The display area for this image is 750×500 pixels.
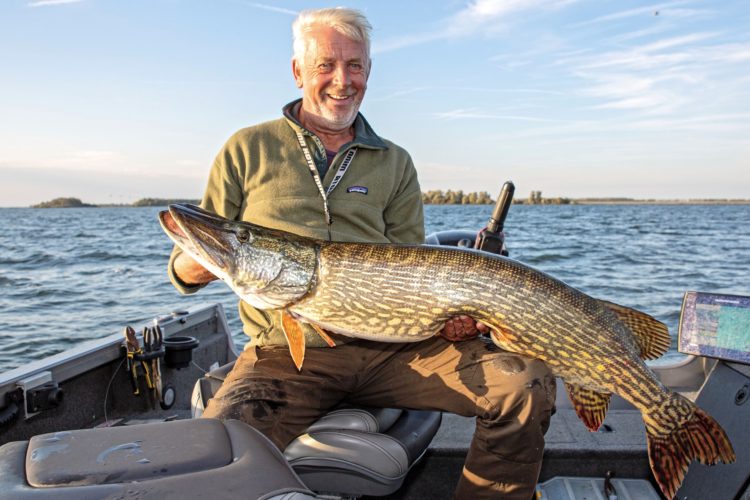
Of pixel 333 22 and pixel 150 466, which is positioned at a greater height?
pixel 333 22

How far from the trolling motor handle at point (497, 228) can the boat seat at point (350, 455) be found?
5.10 feet

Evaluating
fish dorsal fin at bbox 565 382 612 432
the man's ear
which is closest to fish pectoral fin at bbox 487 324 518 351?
fish dorsal fin at bbox 565 382 612 432

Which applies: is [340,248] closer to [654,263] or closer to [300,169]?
[300,169]

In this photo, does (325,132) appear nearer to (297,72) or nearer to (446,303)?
(297,72)

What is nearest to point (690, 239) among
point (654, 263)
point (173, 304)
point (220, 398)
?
point (654, 263)

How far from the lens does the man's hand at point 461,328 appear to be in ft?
8.34

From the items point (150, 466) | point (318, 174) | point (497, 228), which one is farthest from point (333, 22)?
point (150, 466)

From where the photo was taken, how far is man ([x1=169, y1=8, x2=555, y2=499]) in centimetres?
241

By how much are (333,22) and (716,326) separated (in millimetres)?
2658

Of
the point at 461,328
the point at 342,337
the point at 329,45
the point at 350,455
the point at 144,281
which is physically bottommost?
the point at 144,281

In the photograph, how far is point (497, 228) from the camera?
3.73 metres

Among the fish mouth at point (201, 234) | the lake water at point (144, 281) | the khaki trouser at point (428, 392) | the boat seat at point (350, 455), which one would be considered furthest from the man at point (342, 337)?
the lake water at point (144, 281)

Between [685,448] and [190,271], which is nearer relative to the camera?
[685,448]

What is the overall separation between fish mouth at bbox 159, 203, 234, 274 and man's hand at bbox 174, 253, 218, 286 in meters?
0.23
